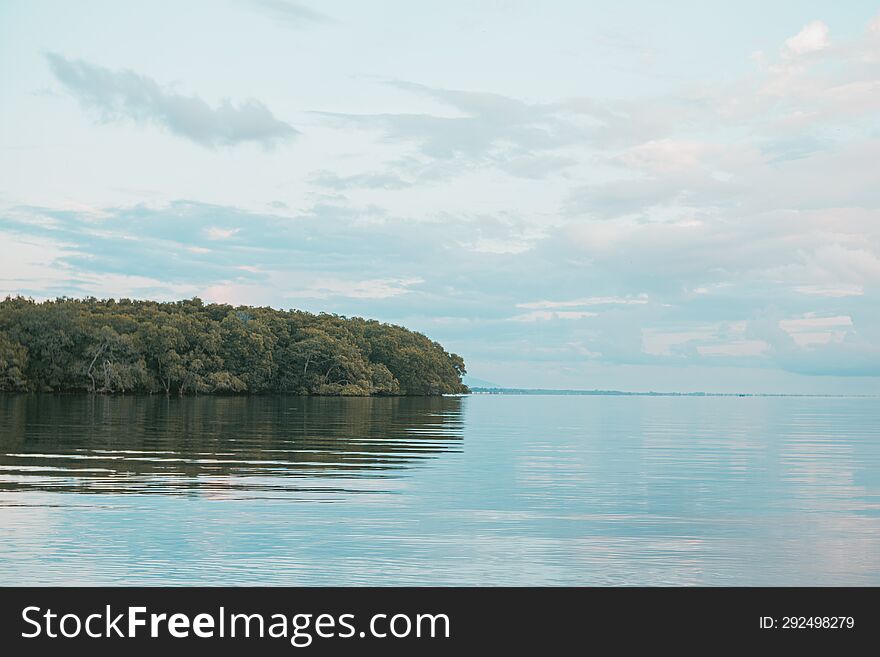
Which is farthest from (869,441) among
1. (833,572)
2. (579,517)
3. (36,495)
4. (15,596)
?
(15,596)

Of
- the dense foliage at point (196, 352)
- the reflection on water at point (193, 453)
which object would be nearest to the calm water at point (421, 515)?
the reflection on water at point (193, 453)

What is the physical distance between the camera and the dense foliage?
126 meters

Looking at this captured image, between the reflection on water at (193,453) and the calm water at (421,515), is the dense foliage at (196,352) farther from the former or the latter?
the calm water at (421,515)

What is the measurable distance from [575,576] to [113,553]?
716cm

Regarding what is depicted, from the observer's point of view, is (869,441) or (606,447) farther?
(869,441)

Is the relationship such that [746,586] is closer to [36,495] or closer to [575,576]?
[575,576]

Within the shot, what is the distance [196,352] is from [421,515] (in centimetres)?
13158

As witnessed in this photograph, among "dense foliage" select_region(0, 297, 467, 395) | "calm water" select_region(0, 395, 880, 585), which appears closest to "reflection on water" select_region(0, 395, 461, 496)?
"calm water" select_region(0, 395, 880, 585)

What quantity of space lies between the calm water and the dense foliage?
309ft

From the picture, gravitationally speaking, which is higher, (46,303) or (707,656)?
(46,303)

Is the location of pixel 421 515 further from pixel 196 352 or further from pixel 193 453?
pixel 196 352

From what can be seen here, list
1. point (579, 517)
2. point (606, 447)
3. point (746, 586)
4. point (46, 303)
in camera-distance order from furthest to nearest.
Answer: point (46, 303) < point (606, 447) < point (579, 517) < point (746, 586)

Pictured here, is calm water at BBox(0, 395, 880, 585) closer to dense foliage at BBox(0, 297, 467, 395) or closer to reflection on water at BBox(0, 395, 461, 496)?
reflection on water at BBox(0, 395, 461, 496)

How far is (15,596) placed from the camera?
12109 mm
